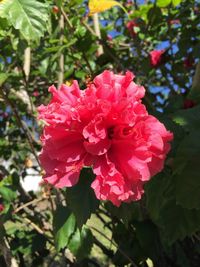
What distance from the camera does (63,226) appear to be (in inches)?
70.6

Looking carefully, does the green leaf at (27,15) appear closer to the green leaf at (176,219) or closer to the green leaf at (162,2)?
the green leaf at (176,219)

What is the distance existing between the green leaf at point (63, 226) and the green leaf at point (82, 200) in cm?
69

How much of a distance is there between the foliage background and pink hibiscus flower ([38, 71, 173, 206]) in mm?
114

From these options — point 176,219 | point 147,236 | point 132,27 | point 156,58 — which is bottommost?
point 147,236

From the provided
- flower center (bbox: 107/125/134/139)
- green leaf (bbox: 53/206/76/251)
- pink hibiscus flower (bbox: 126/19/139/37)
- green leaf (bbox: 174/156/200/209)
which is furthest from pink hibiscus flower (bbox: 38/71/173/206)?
pink hibiscus flower (bbox: 126/19/139/37)

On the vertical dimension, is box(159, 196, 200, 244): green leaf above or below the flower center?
below

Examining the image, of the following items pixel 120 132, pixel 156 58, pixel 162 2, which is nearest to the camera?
pixel 120 132

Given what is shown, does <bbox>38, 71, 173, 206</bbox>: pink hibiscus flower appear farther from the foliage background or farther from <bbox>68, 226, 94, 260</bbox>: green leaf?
<bbox>68, 226, 94, 260</bbox>: green leaf

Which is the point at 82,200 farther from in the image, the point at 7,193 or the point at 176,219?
the point at 7,193

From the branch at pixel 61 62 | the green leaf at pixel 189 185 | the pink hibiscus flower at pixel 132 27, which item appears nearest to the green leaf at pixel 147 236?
the branch at pixel 61 62

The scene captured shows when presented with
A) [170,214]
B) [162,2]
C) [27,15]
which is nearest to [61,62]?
[162,2]

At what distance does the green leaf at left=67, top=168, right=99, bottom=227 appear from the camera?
1099 millimetres

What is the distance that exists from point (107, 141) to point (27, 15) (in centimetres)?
Result: 54

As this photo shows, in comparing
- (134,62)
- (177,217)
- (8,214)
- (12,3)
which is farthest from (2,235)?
(134,62)
